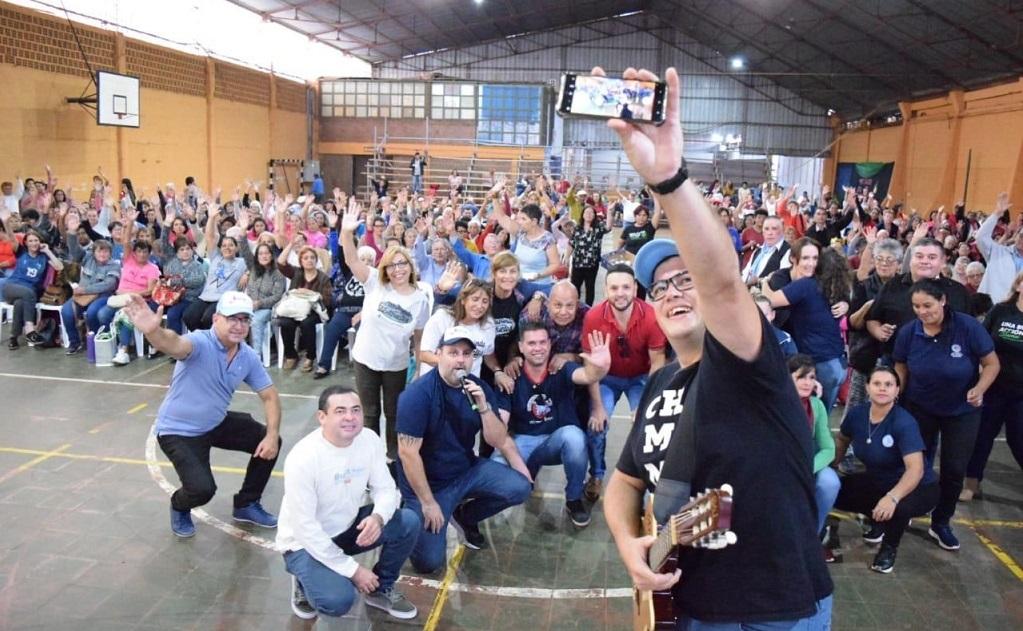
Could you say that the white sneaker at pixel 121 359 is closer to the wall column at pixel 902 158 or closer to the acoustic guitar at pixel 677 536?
the acoustic guitar at pixel 677 536

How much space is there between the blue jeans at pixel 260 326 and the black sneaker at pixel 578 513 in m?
5.12

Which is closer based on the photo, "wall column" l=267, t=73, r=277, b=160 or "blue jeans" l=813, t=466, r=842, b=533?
"blue jeans" l=813, t=466, r=842, b=533

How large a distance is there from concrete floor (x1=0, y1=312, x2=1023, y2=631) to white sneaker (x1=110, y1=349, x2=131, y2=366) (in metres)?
2.50

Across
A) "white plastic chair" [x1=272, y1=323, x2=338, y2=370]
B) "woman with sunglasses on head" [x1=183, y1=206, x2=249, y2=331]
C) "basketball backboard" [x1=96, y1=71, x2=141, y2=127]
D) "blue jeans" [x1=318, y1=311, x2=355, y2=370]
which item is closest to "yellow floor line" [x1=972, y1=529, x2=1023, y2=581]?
"blue jeans" [x1=318, y1=311, x2=355, y2=370]

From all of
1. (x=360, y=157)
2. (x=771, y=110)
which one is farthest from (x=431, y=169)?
(x=771, y=110)

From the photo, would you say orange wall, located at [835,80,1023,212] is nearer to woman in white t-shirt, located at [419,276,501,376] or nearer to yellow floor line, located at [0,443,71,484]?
woman in white t-shirt, located at [419,276,501,376]

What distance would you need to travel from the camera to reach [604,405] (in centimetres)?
550

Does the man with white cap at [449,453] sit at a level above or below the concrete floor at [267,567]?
above

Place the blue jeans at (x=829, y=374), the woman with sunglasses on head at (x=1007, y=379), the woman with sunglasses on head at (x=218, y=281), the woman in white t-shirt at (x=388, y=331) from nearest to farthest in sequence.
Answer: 1. the woman with sunglasses on head at (x=1007, y=379)
2. the woman in white t-shirt at (x=388, y=331)
3. the blue jeans at (x=829, y=374)
4. the woman with sunglasses on head at (x=218, y=281)

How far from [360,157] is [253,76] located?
6144mm

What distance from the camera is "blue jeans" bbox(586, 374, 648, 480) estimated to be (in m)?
5.47

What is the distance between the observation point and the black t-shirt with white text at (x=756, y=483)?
1.58 metres

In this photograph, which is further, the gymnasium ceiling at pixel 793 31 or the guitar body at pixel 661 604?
the gymnasium ceiling at pixel 793 31

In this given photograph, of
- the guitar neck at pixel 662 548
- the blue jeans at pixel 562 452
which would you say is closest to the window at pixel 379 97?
the blue jeans at pixel 562 452
